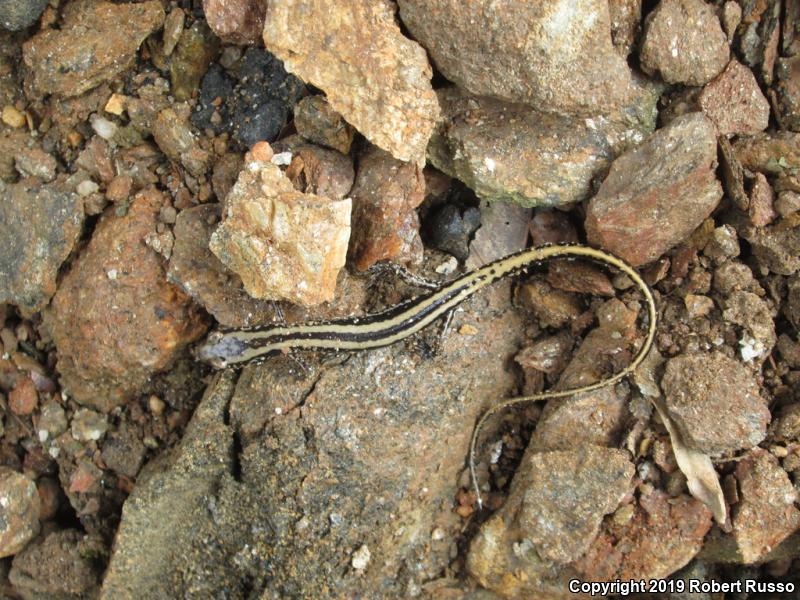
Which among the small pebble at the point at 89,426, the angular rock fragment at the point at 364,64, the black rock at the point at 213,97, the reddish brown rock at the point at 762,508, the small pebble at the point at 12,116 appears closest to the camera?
the angular rock fragment at the point at 364,64

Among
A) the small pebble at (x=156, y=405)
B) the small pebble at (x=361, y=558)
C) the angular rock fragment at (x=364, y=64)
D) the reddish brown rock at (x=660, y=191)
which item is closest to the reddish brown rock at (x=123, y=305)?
the small pebble at (x=156, y=405)

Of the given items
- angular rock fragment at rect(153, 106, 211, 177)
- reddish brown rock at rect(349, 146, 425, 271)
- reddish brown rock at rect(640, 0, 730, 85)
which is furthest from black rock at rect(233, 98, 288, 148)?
reddish brown rock at rect(640, 0, 730, 85)

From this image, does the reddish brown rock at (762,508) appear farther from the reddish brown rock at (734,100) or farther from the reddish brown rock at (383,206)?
the reddish brown rock at (383,206)

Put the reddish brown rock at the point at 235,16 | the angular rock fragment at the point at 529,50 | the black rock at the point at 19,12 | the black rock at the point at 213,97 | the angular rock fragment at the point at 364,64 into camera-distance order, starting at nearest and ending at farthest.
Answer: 1. the angular rock fragment at the point at 529,50
2. the angular rock fragment at the point at 364,64
3. the reddish brown rock at the point at 235,16
4. the black rock at the point at 19,12
5. the black rock at the point at 213,97

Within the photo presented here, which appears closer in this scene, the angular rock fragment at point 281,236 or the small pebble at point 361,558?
the angular rock fragment at point 281,236

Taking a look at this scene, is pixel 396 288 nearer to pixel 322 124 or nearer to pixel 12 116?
pixel 322 124

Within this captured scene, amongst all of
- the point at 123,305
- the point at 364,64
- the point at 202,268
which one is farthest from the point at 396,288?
the point at 123,305

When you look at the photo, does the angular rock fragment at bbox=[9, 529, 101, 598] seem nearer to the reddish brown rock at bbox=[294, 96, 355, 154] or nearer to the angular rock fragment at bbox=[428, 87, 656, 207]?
the reddish brown rock at bbox=[294, 96, 355, 154]
